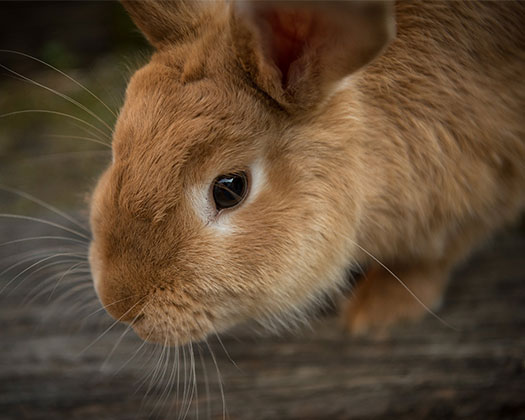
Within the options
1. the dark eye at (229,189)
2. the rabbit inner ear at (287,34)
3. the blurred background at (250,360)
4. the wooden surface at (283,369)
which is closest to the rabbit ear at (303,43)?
the rabbit inner ear at (287,34)

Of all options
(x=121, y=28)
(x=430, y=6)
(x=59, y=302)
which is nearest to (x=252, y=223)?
(x=430, y=6)

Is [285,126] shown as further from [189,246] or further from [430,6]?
[430,6]

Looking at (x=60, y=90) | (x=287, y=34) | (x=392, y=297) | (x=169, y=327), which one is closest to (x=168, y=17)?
(x=287, y=34)

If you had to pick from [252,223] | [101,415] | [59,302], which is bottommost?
[101,415]

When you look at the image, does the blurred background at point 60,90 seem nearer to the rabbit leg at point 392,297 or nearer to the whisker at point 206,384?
the whisker at point 206,384

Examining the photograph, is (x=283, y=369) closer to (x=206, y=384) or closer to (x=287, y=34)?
(x=206, y=384)

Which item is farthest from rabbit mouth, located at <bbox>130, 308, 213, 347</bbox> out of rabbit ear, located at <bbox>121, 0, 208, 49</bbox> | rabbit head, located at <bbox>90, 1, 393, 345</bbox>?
rabbit ear, located at <bbox>121, 0, 208, 49</bbox>
